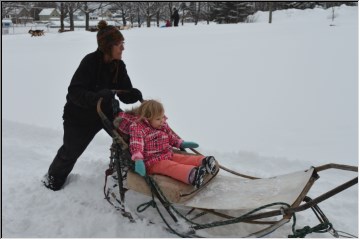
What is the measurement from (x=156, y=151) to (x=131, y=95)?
2.53 feet

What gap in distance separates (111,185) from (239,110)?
12.0 feet

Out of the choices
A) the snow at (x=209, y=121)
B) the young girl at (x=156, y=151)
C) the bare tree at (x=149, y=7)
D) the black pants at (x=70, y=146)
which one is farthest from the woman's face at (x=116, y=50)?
the bare tree at (x=149, y=7)

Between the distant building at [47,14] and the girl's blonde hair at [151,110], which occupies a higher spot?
the distant building at [47,14]

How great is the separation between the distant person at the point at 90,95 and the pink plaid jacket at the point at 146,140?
28cm

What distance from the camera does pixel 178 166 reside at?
3350 millimetres

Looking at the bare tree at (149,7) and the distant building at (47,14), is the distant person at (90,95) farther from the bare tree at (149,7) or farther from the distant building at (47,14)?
the distant building at (47,14)

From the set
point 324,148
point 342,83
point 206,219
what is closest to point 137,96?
point 206,219

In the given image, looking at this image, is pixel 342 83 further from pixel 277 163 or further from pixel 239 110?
pixel 277 163

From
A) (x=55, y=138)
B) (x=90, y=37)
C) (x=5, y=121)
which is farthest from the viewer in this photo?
(x=90, y=37)

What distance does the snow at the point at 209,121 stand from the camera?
11.9 ft

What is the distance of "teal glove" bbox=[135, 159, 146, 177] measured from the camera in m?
3.21

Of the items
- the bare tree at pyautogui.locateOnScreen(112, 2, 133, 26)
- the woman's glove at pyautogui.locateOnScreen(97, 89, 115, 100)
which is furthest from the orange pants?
the bare tree at pyautogui.locateOnScreen(112, 2, 133, 26)

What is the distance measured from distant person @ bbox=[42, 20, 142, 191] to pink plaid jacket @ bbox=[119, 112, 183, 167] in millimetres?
279

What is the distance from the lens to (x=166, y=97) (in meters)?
8.30
